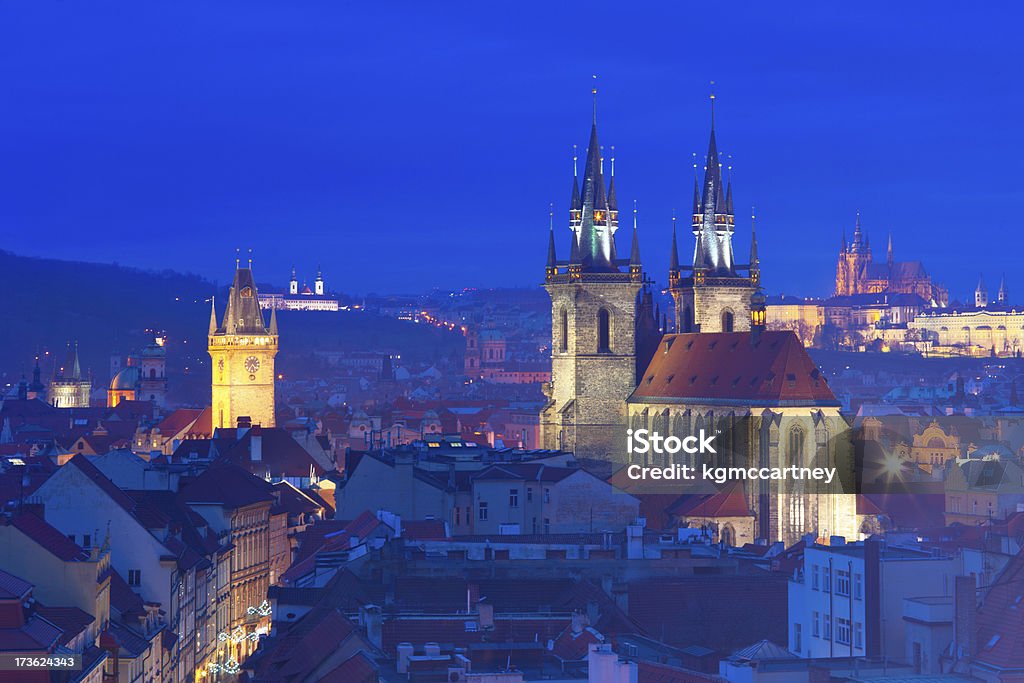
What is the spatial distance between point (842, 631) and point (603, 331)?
7313 centimetres

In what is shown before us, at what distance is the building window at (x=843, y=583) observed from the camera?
5050cm

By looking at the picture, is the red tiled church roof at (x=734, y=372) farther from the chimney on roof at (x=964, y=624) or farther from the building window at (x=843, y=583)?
the chimney on roof at (x=964, y=624)

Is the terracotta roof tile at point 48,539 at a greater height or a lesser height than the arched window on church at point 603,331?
lesser

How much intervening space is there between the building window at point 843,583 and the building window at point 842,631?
0.57 m

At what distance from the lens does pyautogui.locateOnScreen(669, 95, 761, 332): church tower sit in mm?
128750

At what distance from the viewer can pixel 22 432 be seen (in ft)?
514

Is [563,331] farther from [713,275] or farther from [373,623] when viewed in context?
[373,623]

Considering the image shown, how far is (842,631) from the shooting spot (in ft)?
164

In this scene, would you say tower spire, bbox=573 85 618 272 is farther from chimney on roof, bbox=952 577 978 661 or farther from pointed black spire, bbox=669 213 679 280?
chimney on roof, bbox=952 577 978 661

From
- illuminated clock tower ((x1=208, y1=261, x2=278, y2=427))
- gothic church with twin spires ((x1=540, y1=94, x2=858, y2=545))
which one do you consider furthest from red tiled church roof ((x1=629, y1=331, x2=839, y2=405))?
illuminated clock tower ((x1=208, y1=261, x2=278, y2=427))

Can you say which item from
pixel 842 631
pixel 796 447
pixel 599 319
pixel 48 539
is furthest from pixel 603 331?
pixel 48 539

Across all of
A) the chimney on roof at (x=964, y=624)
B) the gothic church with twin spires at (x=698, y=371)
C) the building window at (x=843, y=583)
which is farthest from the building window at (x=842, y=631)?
the gothic church with twin spires at (x=698, y=371)

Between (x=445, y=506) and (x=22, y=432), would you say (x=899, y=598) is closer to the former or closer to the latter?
(x=445, y=506)

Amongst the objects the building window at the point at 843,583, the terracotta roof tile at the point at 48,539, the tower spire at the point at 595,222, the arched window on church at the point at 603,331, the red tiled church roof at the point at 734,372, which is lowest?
the building window at the point at 843,583
